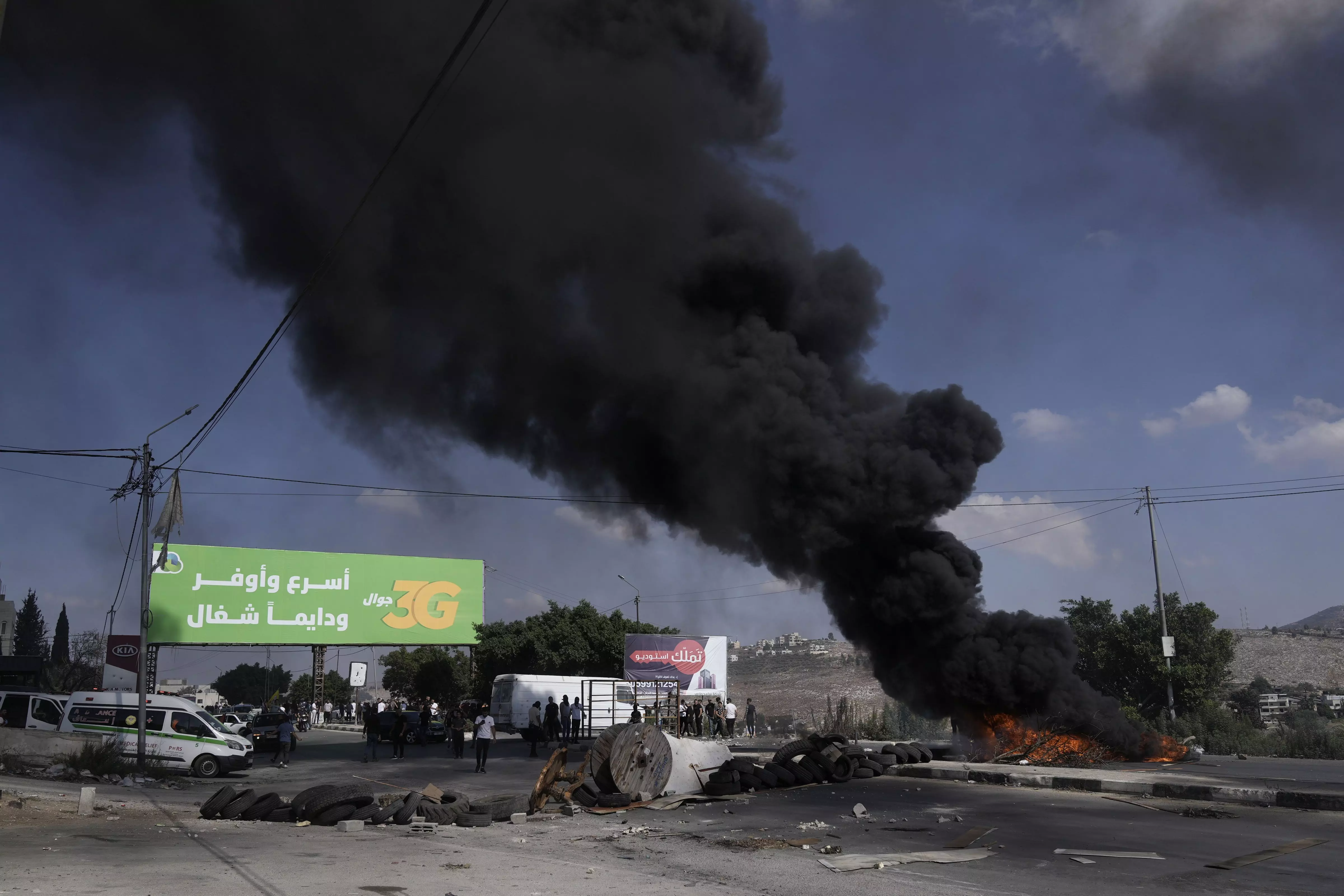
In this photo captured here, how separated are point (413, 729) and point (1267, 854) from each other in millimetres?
28544

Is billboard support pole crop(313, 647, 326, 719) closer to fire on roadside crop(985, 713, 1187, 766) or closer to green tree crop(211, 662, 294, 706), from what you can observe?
fire on roadside crop(985, 713, 1187, 766)

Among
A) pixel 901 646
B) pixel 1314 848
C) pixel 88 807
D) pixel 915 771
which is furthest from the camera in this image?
pixel 901 646

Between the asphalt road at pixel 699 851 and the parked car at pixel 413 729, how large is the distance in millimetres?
16112

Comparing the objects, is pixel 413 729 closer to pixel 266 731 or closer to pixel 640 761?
pixel 266 731

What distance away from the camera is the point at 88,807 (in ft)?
40.7

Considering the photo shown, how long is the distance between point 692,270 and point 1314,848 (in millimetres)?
18653

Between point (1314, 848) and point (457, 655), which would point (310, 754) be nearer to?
point (1314, 848)

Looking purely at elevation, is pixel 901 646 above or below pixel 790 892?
above

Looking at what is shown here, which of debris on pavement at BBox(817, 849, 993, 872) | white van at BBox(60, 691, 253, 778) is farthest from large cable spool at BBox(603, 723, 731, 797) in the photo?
white van at BBox(60, 691, 253, 778)

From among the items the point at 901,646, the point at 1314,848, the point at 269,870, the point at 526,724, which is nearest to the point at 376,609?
the point at 526,724

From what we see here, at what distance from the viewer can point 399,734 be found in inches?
1014

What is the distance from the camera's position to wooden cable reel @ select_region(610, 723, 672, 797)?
46.5ft

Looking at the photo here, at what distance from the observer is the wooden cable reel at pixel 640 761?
14188 mm

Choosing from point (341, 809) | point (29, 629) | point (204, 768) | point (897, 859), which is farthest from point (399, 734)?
point (29, 629)
